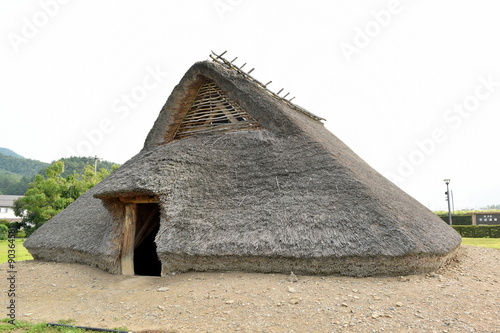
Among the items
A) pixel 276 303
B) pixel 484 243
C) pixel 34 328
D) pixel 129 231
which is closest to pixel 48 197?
pixel 129 231

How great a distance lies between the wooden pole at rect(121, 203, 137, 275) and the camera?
29.1ft

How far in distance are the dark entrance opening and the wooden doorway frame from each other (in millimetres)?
795

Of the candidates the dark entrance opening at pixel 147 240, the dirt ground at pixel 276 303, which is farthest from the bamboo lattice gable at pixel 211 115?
the dirt ground at pixel 276 303

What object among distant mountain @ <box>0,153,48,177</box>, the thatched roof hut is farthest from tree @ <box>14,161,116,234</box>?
distant mountain @ <box>0,153,48,177</box>

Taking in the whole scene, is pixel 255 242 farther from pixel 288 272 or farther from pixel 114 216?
pixel 114 216

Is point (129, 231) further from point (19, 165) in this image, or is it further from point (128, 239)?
point (19, 165)

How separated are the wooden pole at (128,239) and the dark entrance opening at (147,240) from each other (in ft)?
2.56

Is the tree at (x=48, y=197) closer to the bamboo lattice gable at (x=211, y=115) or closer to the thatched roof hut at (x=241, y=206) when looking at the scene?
the thatched roof hut at (x=241, y=206)

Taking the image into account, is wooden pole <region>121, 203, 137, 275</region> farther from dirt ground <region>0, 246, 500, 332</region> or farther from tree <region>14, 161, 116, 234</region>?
tree <region>14, 161, 116, 234</region>

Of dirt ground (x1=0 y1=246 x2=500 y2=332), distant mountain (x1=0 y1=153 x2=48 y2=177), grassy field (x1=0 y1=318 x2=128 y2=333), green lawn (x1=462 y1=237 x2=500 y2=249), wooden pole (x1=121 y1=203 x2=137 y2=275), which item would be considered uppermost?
distant mountain (x1=0 y1=153 x2=48 y2=177)

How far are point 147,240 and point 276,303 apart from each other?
28.0 ft

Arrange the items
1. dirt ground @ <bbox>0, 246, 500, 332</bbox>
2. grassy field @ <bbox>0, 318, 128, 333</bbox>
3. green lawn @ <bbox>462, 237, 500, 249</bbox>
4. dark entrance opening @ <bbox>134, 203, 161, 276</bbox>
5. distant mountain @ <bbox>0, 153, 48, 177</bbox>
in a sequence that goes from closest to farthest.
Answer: dirt ground @ <bbox>0, 246, 500, 332</bbox>, grassy field @ <bbox>0, 318, 128, 333</bbox>, dark entrance opening @ <bbox>134, 203, 161, 276</bbox>, green lawn @ <bbox>462, 237, 500, 249</bbox>, distant mountain @ <bbox>0, 153, 48, 177</bbox>

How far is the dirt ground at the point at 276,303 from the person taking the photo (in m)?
4.91

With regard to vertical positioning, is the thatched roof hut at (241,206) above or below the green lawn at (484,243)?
above
